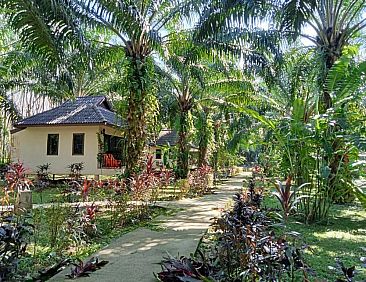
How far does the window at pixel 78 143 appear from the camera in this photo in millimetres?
19609

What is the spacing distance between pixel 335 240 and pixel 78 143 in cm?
1526

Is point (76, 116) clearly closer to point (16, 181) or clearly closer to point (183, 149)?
point (183, 149)

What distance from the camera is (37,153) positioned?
20.4 m

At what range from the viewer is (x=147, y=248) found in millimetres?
6359

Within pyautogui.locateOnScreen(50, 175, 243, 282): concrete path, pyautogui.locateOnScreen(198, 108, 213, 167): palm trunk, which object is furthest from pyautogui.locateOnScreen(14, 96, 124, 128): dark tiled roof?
pyautogui.locateOnScreen(50, 175, 243, 282): concrete path

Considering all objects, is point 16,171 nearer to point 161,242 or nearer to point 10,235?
point 161,242

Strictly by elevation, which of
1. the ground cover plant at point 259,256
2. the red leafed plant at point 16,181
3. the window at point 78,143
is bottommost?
the ground cover plant at point 259,256

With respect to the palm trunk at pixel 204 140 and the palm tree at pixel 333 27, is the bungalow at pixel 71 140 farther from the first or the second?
the palm tree at pixel 333 27

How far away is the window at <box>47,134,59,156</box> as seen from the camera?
20192 mm

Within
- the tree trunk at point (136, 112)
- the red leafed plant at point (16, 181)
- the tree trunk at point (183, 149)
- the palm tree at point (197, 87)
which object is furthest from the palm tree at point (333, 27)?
the red leafed plant at point (16, 181)

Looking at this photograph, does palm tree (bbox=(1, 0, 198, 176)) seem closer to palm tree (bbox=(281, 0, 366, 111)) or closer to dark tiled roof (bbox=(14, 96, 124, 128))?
palm tree (bbox=(281, 0, 366, 111))

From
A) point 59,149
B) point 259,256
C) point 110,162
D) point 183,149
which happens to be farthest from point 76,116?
point 259,256

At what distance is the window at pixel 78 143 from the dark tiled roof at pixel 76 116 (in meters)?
0.94

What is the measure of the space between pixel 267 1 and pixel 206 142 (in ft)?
39.0
